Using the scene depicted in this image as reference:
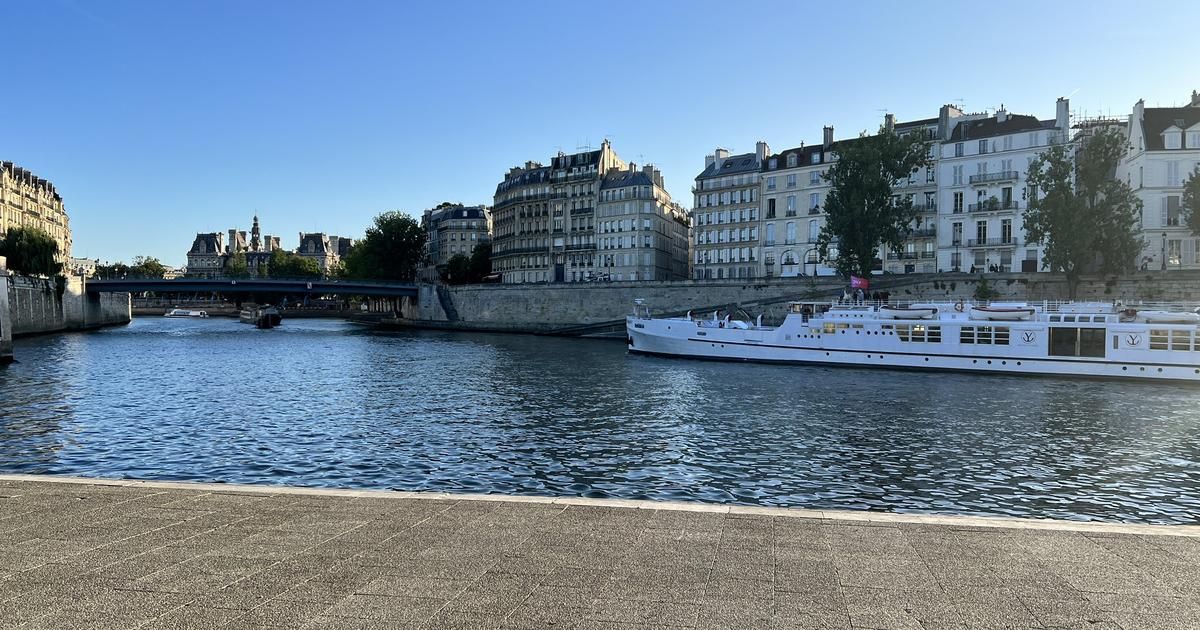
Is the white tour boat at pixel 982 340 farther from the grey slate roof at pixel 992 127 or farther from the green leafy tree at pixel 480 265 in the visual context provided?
the green leafy tree at pixel 480 265

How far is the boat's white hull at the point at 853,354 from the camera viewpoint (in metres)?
39.7

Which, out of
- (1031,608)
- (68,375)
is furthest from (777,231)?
(1031,608)

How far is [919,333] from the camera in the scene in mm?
43688

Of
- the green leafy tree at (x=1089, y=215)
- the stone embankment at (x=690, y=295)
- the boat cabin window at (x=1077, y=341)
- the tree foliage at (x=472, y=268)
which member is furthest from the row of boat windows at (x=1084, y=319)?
the tree foliage at (x=472, y=268)

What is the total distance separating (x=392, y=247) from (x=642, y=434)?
101870mm

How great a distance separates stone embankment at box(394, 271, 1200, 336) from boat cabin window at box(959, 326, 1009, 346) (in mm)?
12041

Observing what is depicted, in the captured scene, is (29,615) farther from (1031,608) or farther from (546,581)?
(1031,608)

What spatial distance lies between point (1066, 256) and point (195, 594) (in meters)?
59.5

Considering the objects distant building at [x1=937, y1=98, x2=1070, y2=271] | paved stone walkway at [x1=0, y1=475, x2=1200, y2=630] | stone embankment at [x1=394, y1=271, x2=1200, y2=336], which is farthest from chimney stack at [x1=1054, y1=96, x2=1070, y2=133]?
paved stone walkway at [x1=0, y1=475, x2=1200, y2=630]

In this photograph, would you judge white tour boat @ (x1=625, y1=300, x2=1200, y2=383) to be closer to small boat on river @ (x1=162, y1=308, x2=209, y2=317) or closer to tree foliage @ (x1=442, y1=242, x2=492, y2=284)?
tree foliage @ (x1=442, y1=242, x2=492, y2=284)

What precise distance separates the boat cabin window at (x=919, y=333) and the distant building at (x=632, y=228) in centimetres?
5213

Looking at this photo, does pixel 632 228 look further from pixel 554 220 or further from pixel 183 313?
pixel 183 313

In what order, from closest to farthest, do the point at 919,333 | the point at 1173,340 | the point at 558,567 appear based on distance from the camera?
the point at 558,567, the point at 1173,340, the point at 919,333

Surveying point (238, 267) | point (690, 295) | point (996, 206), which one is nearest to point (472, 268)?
point (690, 295)
